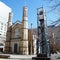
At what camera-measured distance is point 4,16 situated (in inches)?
3253

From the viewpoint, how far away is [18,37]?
44.2 meters

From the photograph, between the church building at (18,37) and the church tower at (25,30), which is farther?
the church building at (18,37)

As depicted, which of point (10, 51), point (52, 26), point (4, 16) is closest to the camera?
point (52, 26)

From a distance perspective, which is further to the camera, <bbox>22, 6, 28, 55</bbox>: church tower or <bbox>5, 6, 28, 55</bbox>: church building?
<bbox>5, 6, 28, 55</bbox>: church building

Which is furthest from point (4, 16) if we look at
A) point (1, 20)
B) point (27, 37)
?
point (27, 37)

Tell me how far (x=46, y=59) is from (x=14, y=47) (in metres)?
25.6

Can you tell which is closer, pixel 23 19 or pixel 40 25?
pixel 40 25

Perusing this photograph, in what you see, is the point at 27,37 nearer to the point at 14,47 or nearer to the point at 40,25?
the point at 14,47

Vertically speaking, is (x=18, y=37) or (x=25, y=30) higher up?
(x=25, y=30)

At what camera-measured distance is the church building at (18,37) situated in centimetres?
4204

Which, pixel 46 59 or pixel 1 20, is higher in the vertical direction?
pixel 1 20

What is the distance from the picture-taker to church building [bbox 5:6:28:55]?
4204 centimetres

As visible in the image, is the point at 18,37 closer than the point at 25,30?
No

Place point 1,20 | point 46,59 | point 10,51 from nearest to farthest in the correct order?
point 46,59, point 10,51, point 1,20
